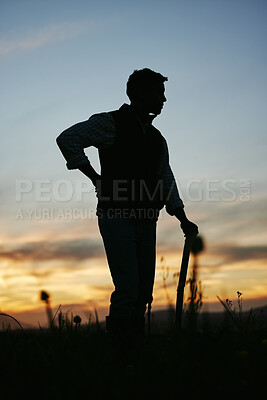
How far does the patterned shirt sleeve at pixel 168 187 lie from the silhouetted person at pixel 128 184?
32cm

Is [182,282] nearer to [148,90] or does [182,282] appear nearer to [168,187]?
[168,187]

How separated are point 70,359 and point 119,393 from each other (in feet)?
2.47

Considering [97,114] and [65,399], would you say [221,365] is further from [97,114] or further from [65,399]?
[97,114]

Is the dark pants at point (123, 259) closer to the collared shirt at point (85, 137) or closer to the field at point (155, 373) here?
the collared shirt at point (85, 137)

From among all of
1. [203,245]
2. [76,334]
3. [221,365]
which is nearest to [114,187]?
[76,334]

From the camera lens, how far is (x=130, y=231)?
4426 millimetres

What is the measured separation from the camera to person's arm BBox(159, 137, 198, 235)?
17.5ft

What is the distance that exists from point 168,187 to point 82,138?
1.29 m

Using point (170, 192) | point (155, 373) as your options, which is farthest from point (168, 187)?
Answer: point (155, 373)

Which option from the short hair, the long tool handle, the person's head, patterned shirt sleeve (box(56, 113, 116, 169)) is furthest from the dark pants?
the short hair

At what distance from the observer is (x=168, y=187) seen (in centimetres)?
540

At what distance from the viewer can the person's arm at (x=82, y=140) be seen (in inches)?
177

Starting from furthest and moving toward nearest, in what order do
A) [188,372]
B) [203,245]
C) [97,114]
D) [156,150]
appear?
[156,150], [97,114], [188,372], [203,245]

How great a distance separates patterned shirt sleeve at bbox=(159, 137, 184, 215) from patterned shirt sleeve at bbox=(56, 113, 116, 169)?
95 cm
